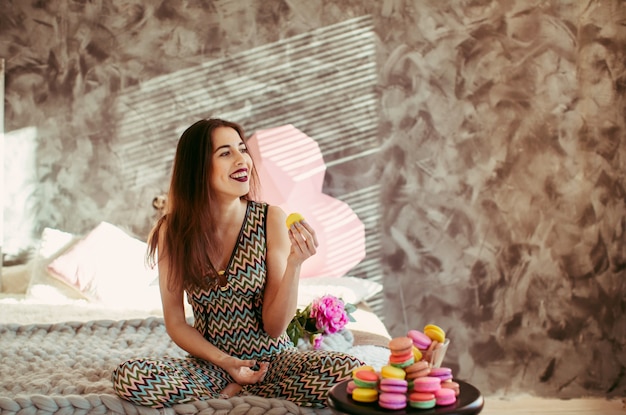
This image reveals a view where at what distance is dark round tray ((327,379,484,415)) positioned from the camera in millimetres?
1360

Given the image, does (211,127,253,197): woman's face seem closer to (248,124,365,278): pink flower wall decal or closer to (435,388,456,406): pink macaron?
(435,388,456,406): pink macaron

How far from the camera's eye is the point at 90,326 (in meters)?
2.71

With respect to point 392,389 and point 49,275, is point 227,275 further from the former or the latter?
point 49,275

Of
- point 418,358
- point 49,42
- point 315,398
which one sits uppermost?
point 49,42

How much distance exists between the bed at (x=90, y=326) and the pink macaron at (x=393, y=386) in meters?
0.40

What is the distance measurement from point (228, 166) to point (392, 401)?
0.93m

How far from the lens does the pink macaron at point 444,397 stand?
139cm

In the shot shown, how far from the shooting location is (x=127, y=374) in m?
1.79

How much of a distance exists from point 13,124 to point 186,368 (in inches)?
91.3

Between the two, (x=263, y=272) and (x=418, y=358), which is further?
(x=263, y=272)

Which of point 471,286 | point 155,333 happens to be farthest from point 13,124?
point 471,286

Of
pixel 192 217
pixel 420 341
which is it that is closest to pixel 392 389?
Answer: pixel 420 341

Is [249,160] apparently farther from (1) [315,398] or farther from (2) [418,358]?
(2) [418,358]

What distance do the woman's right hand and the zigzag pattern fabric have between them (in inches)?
1.3
